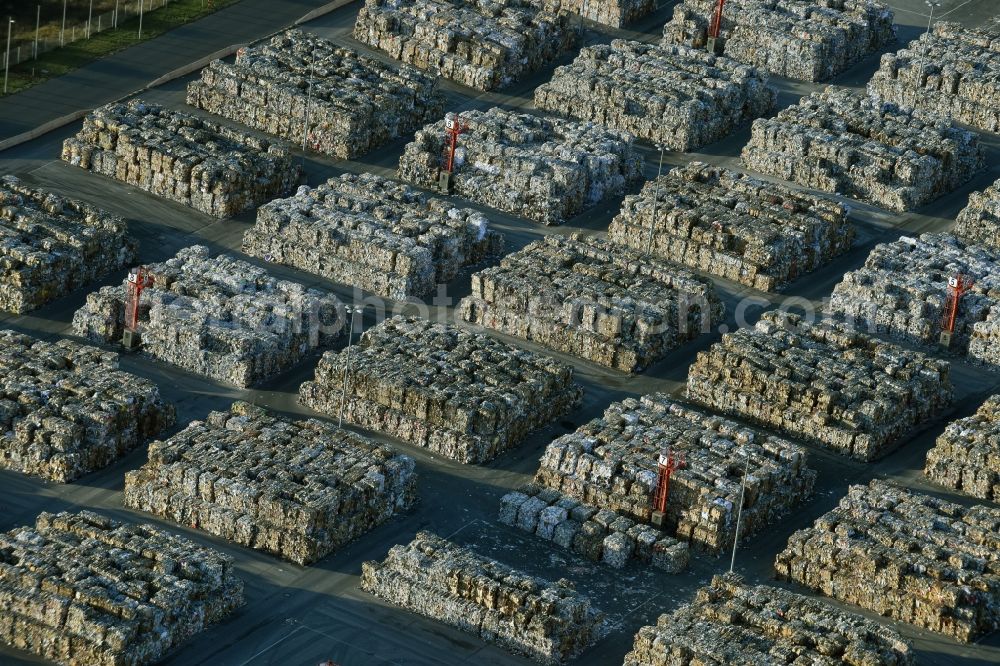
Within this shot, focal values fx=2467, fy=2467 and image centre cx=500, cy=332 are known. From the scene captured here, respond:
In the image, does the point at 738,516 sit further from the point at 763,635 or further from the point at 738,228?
the point at 738,228

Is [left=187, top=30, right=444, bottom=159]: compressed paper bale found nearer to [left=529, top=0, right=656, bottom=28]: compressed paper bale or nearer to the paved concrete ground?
the paved concrete ground

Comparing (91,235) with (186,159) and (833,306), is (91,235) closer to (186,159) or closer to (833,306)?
(186,159)

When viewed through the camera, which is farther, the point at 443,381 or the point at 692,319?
the point at 692,319

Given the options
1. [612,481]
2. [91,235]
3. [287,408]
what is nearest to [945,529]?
[612,481]

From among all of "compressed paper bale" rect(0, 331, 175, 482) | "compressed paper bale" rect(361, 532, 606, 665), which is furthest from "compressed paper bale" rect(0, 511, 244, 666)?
"compressed paper bale" rect(0, 331, 175, 482)

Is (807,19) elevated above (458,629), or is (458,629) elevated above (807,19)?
(807,19)

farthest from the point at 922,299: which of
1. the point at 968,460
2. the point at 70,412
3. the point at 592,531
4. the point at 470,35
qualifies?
the point at 70,412

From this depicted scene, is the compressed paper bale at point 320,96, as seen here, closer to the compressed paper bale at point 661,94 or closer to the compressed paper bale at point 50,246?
the compressed paper bale at point 661,94

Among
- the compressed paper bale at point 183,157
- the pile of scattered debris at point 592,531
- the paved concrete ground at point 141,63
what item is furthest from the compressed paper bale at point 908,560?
the paved concrete ground at point 141,63
